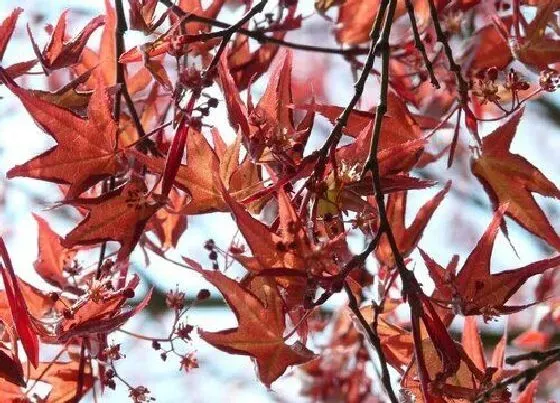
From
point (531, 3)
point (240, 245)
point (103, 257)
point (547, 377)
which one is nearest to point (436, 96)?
point (531, 3)

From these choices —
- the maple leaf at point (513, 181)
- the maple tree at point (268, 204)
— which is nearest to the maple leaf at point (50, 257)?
the maple tree at point (268, 204)

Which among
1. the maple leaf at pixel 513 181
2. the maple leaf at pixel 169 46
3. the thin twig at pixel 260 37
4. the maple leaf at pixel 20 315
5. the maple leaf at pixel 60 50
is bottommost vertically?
the maple leaf at pixel 20 315

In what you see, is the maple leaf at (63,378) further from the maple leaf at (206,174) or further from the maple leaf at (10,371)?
the maple leaf at (206,174)

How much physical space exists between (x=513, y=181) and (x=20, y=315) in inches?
21.0

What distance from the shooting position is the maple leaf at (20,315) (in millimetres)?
924

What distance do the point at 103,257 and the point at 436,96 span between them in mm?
581

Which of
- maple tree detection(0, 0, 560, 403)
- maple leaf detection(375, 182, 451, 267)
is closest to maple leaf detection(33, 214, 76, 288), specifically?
maple tree detection(0, 0, 560, 403)

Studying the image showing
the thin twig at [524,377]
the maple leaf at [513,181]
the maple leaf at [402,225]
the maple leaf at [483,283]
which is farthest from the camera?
the maple leaf at [402,225]

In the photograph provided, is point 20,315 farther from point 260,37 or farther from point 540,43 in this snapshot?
point 540,43

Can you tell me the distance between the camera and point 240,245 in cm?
108

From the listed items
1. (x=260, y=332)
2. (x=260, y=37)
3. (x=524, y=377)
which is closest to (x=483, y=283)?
(x=524, y=377)

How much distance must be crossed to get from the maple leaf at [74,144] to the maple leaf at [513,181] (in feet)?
1.31

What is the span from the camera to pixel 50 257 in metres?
1.19

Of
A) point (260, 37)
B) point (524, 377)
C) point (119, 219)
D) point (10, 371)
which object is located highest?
point (260, 37)
